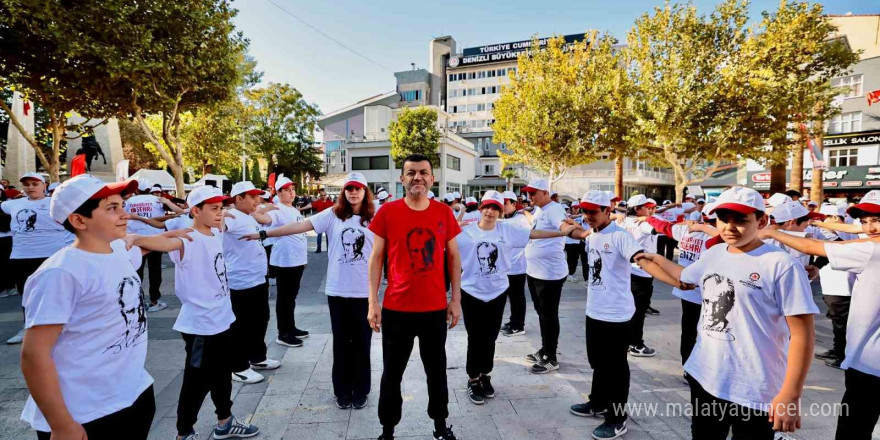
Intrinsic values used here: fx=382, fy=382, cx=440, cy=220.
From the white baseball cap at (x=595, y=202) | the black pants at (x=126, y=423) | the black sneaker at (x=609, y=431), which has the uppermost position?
the white baseball cap at (x=595, y=202)

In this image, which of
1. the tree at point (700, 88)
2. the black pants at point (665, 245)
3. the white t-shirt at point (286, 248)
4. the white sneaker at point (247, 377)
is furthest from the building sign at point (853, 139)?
the white sneaker at point (247, 377)

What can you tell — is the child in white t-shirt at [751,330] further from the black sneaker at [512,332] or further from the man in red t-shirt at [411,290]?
the black sneaker at [512,332]

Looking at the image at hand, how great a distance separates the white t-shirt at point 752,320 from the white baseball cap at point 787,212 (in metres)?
3.51

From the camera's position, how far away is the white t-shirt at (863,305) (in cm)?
240

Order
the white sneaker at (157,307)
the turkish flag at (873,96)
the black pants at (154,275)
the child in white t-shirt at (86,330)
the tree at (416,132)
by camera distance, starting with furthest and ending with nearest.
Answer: the tree at (416,132) < the turkish flag at (873,96) < the black pants at (154,275) < the white sneaker at (157,307) < the child in white t-shirt at (86,330)

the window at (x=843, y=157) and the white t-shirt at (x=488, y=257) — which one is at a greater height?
the window at (x=843, y=157)

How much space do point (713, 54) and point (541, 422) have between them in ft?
48.0

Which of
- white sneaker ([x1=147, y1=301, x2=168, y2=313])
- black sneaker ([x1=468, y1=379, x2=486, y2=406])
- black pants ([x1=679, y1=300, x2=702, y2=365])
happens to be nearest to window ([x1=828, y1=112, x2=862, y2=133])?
black pants ([x1=679, y1=300, x2=702, y2=365])

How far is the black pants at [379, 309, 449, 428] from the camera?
288cm

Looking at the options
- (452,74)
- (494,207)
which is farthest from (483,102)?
(494,207)

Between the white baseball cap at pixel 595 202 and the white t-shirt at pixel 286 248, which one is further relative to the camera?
the white t-shirt at pixel 286 248

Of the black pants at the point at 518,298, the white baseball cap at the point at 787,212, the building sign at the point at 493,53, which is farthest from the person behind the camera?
the building sign at the point at 493,53

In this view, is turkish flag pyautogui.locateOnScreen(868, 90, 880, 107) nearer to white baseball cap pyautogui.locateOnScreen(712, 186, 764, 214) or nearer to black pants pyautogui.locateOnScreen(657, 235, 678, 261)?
black pants pyautogui.locateOnScreen(657, 235, 678, 261)

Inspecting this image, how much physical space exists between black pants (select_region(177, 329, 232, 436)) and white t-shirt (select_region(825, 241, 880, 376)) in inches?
174
